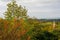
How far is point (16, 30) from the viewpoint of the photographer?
13625mm

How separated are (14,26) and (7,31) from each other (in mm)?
495

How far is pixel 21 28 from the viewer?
14.1 m

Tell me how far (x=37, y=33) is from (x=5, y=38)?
9151mm

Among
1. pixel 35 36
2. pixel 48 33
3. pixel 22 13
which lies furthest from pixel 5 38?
pixel 22 13

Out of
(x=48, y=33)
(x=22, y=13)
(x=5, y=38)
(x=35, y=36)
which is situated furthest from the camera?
(x=22, y=13)

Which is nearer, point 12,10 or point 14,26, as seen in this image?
Answer: point 14,26

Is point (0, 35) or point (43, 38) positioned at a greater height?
point (0, 35)

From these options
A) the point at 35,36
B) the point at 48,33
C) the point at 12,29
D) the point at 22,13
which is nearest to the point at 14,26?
the point at 12,29

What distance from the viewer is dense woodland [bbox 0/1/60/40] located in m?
13.5

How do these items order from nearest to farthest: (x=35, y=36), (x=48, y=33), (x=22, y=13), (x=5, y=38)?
(x=5, y=38) → (x=35, y=36) → (x=48, y=33) → (x=22, y=13)

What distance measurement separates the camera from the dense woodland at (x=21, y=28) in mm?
13484

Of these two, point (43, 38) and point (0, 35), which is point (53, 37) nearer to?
point (43, 38)

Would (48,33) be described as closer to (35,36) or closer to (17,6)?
(35,36)

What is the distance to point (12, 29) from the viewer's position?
13.6 metres
